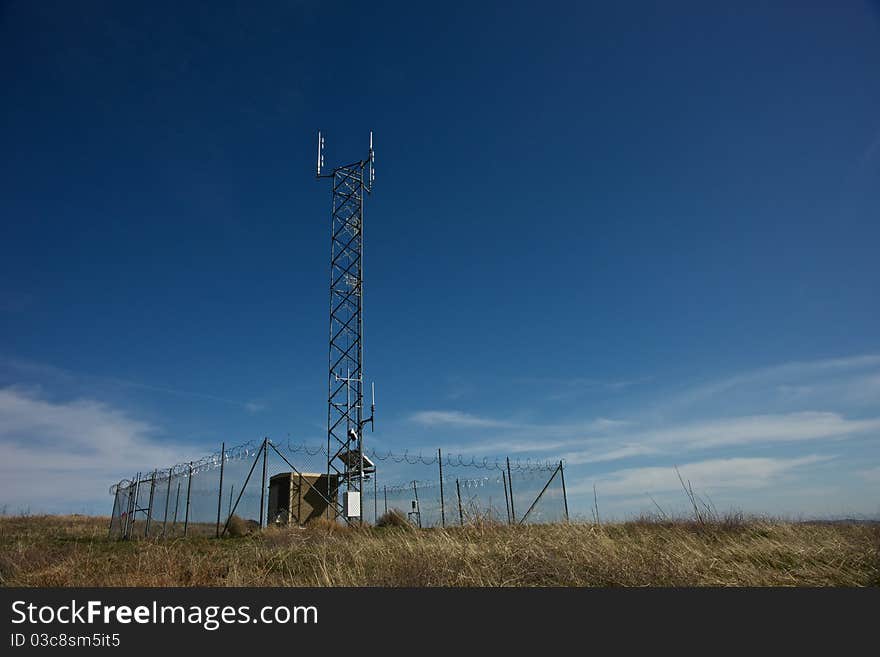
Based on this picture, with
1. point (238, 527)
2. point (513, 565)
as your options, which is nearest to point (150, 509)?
point (238, 527)

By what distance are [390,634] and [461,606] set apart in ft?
2.24

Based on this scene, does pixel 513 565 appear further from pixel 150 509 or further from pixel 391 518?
pixel 150 509

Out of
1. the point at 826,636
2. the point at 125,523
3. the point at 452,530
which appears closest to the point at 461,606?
the point at 826,636

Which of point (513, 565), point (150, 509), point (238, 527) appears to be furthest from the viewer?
point (150, 509)

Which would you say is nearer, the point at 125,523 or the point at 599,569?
the point at 599,569

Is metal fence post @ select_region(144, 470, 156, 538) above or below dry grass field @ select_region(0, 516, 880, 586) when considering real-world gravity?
above

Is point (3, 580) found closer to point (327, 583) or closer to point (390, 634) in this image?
point (327, 583)

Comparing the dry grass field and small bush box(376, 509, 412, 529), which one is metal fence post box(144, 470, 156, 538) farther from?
the dry grass field

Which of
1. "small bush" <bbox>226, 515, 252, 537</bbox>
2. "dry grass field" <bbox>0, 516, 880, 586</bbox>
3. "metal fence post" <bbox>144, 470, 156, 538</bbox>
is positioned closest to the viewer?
"dry grass field" <bbox>0, 516, 880, 586</bbox>

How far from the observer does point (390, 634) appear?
3.84m

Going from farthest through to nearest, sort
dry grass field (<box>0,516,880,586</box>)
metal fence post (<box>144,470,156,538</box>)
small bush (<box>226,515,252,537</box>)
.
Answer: metal fence post (<box>144,470,156,538</box>) → small bush (<box>226,515,252,537</box>) → dry grass field (<box>0,516,880,586</box>)

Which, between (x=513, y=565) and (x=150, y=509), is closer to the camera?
(x=513, y=565)

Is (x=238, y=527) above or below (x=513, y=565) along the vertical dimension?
above

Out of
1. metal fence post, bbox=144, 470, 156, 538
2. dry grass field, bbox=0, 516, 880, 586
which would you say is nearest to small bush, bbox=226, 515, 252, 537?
metal fence post, bbox=144, 470, 156, 538
